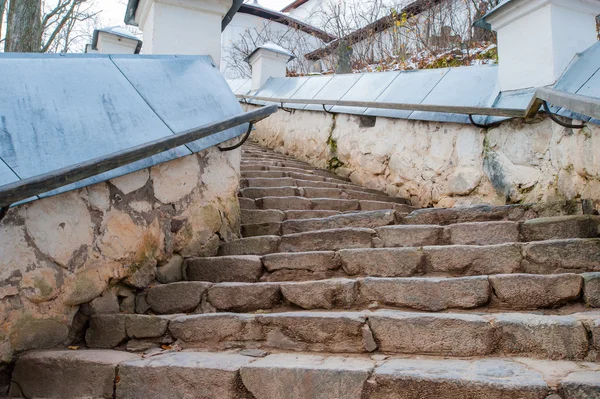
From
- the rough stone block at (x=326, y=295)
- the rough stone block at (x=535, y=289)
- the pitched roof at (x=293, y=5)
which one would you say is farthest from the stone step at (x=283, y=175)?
the pitched roof at (x=293, y=5)

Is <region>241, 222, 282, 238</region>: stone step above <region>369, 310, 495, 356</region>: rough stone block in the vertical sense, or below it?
above

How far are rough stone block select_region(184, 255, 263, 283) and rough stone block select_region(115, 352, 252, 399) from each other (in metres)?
0.68

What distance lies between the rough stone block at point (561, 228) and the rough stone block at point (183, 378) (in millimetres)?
1625

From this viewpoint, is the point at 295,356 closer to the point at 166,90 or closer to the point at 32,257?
the point at 32,257

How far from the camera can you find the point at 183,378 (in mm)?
1747

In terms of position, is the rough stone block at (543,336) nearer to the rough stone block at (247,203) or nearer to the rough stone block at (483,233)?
the rough stone block at (483,233)

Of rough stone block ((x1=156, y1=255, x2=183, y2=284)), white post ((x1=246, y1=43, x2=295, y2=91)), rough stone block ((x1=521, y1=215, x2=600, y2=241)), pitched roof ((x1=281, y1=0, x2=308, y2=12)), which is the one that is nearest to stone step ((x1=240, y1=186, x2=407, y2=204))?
rough stone block ((x1=156, y1=255, x2=183, y2=284))

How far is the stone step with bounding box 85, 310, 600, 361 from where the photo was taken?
1.69 m

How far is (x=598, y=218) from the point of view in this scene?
8.09ft

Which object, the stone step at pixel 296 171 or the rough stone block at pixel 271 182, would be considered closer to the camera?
the rough stone block at pixel 271 182

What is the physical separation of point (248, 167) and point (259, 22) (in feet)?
40.4

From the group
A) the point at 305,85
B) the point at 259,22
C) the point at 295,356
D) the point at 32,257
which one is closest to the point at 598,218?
the point at 295,356

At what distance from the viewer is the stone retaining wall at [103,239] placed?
1931 millimetres

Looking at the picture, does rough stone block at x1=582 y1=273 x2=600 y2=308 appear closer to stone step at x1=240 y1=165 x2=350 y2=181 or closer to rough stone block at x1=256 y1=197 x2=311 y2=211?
rough stone block at x1=256 y1=197 x2=311 y2=211
